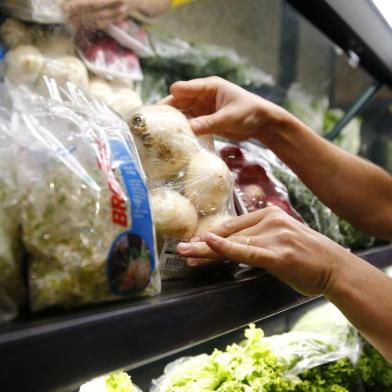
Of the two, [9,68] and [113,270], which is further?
[9,68]

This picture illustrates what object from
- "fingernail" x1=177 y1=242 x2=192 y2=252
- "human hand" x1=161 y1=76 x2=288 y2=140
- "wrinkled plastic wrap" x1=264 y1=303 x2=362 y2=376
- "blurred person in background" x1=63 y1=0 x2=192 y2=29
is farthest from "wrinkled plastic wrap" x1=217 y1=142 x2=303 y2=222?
"blurred person in background" x1=63 y1=0 x2=192 y2=29

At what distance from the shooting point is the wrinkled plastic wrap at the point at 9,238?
0.52 metres

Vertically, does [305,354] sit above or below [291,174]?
below

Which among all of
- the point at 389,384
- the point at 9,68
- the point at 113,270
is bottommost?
the point at 389,384

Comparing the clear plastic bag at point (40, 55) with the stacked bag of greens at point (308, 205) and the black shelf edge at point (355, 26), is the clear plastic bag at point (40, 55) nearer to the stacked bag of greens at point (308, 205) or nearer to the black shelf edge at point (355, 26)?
the stacked bag of greens at point (308, 205)

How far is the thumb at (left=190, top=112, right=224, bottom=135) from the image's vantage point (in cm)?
95

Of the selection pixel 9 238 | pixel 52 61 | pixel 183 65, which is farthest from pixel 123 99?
pixel 9 238

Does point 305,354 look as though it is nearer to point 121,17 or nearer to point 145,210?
point 145,210

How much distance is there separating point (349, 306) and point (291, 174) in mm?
598

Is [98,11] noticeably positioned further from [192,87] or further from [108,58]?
[192,87]

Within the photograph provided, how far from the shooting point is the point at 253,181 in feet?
3.92

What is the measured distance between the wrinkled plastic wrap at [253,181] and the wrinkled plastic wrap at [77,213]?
21.9 inches

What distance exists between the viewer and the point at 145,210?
0.62 meters

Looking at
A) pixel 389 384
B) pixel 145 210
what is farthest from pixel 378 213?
pixel 145 210
